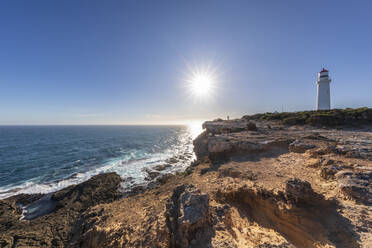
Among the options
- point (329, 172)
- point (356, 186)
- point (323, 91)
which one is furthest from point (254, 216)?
point (323, 91)

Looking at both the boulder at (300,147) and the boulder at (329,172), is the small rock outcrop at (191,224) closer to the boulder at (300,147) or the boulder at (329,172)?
the boulder at (329,172)

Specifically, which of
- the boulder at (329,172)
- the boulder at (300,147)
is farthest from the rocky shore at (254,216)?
the boulder at (300,147)

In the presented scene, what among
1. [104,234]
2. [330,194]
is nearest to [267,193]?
[330,194]

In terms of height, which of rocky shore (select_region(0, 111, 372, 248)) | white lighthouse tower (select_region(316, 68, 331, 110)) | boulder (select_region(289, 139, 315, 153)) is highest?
white lighthouse tower (select_region(316, 68, 331, 110))

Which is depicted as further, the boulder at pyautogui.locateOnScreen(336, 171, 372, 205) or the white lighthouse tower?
the white lighthouse tower

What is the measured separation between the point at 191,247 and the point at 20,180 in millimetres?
23107

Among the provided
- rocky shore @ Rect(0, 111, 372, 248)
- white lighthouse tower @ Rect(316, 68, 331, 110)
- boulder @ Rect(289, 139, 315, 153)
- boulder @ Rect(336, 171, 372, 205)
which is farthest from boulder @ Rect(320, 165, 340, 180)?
white lighthouse tower @ Rect(316, 68, 331, 110)

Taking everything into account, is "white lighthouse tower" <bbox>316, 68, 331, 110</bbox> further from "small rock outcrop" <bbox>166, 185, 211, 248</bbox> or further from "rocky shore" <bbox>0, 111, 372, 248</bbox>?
"small rock outcrop" <bbox>166, 185, 211, 248</bbox>

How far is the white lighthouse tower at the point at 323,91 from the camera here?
1222 inches

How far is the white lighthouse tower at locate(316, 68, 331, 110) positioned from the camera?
31.0m

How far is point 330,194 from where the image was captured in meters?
5.09

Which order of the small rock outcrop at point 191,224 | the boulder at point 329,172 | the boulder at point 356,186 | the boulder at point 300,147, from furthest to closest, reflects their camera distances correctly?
the boulder at point 300,147, the boulder at point 329,172, the boulder at point 356,186, the small rock outcrop at point 191,224

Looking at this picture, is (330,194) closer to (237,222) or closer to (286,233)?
(286,233)

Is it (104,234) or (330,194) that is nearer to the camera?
(104,234)
